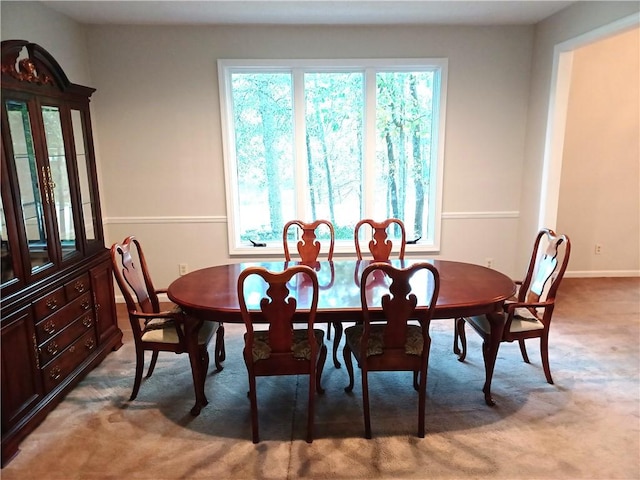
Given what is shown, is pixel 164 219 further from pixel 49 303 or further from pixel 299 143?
pixel 49 303

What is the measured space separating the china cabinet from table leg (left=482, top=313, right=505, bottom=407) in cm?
249

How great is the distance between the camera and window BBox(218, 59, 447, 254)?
12.8 feet

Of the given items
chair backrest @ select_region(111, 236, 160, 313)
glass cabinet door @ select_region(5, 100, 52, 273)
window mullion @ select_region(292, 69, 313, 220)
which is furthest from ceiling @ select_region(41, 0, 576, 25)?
chair backrest @ select_region(111, 236, 160, 313)

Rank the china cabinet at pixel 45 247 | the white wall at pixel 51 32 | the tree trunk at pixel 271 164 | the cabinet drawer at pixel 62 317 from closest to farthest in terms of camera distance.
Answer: the china cabinet at pixel 45 247 < the cabinet drawer at pixel 62 317 < the white wall at pixel 51 32 < the tree trunk at pixel 271 164

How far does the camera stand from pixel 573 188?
176 inches

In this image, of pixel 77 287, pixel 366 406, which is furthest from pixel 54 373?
pixel 366 406

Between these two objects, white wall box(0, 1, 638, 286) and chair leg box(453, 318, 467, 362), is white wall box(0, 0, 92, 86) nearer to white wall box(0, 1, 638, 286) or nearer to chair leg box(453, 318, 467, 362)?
white wall box(0, 1, 638, 286)

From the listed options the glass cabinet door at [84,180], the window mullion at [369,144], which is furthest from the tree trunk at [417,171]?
the glass cabinet door at [84,180]

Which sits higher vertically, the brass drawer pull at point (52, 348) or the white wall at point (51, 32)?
the white wall at point (51, 32)

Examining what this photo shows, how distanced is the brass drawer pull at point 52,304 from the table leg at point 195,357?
80 cm

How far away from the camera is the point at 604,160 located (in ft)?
14.5

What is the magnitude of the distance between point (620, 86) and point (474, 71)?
5.35 feet

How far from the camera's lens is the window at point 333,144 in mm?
3914

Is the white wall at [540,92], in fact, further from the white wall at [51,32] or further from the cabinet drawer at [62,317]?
the white wall at [51,32]
